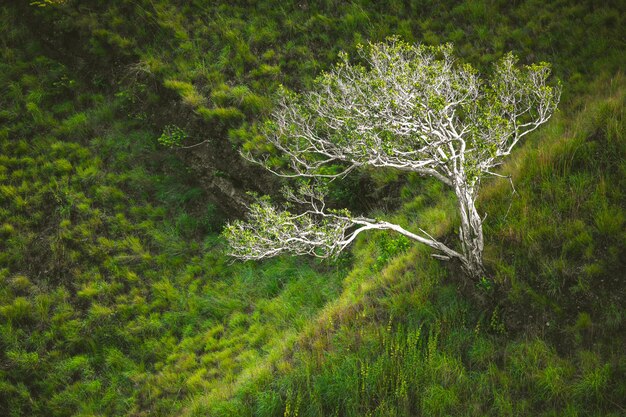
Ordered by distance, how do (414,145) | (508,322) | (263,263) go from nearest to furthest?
(508,322) < (414,145) < (263,263)

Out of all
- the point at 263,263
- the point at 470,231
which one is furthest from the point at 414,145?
the point at 263,263

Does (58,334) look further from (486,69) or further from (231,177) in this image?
(486,69)

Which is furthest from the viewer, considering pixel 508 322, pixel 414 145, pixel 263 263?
pixel 263 263

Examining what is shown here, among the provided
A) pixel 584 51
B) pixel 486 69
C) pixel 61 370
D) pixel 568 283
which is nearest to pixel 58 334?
pixel 61 370

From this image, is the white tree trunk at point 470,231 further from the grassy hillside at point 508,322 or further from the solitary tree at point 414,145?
the grassy hillside at point 508,322

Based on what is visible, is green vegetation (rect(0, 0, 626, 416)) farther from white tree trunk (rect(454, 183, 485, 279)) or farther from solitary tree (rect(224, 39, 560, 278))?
solitary tree (rect(224, 39, 560, 278))

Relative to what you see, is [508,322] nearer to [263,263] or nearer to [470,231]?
[470,231]

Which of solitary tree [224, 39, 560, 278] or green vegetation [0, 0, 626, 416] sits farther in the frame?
solitary tree [224, 39, 560, 278]

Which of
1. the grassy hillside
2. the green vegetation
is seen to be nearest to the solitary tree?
the grassy hillside
